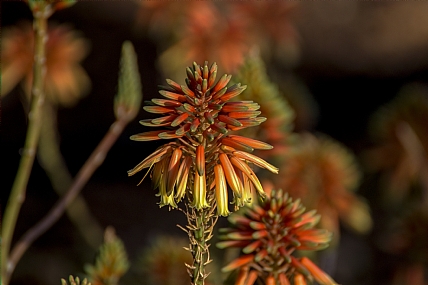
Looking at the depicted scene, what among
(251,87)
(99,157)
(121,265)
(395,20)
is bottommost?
(121,265)

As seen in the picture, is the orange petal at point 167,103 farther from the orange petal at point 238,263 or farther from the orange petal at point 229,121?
the orange petal at point 238,263

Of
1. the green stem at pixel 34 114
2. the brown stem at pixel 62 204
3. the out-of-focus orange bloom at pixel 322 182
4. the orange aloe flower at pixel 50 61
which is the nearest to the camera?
the green stem at pixel 34 114

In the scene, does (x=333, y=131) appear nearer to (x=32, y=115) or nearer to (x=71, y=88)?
(x=71, y=88)

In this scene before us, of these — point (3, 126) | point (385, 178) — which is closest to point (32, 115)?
point (385, 178)

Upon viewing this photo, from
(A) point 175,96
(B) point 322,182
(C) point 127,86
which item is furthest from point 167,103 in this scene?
(B) point 322,182

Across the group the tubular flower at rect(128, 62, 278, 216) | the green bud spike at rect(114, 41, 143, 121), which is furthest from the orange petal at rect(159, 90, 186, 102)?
the green bud spike at rect(114, 41, 143, 121)

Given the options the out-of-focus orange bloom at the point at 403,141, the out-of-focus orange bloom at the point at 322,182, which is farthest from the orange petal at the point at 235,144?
the out-of-focus orange bloom at the point at 403,141
